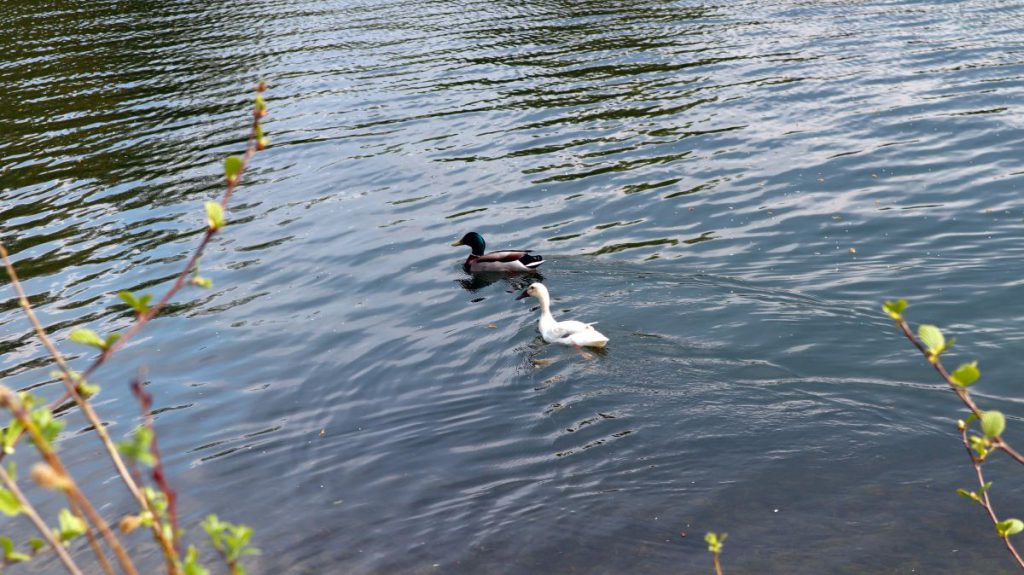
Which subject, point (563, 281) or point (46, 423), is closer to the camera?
point (46, 423)

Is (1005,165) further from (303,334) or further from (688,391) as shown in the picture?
(303,334)

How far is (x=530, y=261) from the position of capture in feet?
47.5

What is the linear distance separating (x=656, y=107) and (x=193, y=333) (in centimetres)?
1145

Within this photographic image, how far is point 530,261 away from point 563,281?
58 centimetres

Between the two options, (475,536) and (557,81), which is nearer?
(475,536)

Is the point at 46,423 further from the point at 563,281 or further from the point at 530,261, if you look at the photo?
the point at 530,261

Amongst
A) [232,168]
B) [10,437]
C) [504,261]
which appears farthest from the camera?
[504,261]

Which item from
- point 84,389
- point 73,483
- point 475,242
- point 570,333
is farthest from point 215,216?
point 475,242

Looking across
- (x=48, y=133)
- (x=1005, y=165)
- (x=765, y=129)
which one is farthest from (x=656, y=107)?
(x=48, y=133)

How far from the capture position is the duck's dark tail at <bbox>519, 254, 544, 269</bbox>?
14469 millimetres

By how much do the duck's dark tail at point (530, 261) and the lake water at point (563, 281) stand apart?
0.61 ft

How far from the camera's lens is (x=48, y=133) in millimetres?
22453

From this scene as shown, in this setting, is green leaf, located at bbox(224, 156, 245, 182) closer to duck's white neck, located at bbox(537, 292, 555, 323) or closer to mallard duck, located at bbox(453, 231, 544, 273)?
duck's white neck, located at bbox(537, 292, 555, 323)

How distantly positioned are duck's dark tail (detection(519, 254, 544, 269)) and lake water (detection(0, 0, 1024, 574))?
0.61 ft
